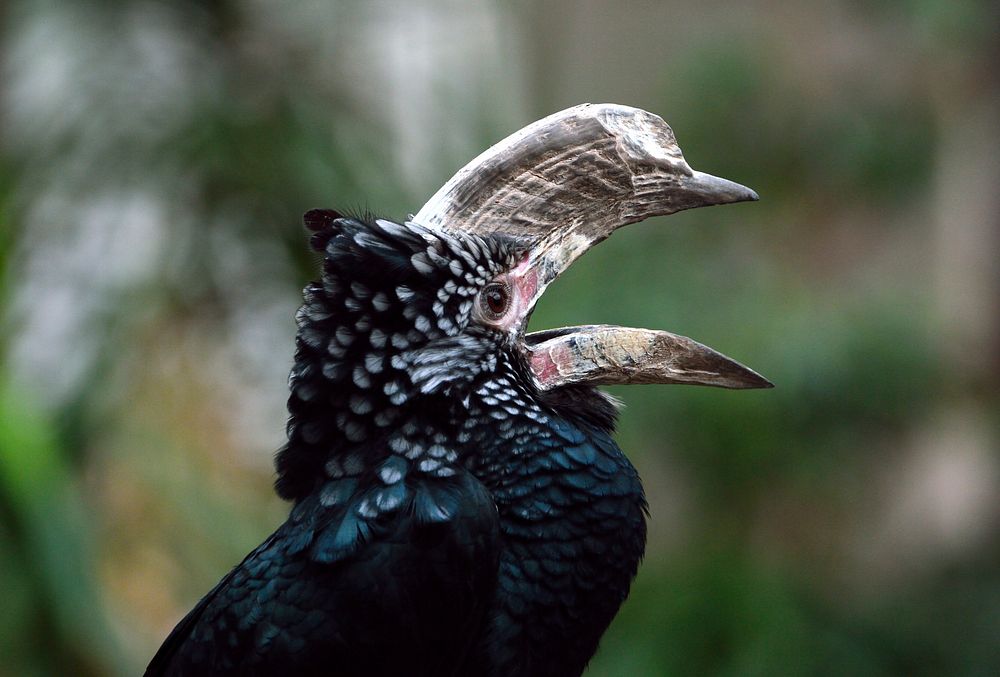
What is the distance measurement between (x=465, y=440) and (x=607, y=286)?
141 inches

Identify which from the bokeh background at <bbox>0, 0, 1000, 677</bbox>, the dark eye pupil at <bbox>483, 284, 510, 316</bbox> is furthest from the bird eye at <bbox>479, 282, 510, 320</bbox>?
the bokeh background at <bbox>0, 0, 1000, 677</bbox>

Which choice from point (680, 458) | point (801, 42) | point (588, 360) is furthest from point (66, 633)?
point (801, 42)

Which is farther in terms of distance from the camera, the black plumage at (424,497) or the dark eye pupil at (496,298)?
the dark eye pupil at (496,298)

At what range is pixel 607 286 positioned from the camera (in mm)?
5195

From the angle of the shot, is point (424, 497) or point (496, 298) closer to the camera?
point (424, 497)

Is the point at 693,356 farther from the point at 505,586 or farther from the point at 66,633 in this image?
the point at 66,633

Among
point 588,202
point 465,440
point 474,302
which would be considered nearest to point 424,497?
point 465,440

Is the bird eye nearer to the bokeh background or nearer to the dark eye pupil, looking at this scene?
the dark eye pupil

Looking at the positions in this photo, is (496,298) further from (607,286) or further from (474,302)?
(607,286)

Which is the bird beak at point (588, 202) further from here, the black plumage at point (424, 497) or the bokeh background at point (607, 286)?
the bokeh background at point (607, 286)

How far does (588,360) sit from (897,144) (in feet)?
16.7

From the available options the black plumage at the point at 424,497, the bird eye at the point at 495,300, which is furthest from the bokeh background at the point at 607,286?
the bird eye at the point at 495,300

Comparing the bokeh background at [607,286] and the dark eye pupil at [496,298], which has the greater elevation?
the dark eye pupil at [496,298]

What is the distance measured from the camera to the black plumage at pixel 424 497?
61.4 inches
